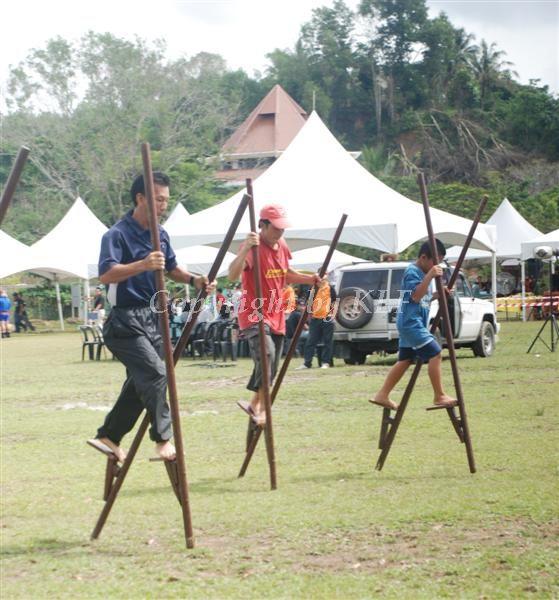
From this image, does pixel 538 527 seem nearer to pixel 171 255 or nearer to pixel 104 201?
pixel 171 255

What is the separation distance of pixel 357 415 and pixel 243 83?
325 feet

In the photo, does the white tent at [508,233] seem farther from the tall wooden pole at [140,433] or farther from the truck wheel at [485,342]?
the tall wooden pole at [140,433]

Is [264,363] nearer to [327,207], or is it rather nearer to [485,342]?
[327,207]

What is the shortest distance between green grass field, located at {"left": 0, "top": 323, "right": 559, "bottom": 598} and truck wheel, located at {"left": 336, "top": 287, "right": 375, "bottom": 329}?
24.4ft

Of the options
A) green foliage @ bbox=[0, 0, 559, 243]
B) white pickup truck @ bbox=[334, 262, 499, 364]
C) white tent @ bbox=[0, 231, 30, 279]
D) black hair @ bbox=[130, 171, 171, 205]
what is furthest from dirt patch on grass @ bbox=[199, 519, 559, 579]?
green foliage @ bbox=[0, 0, 559, 243]

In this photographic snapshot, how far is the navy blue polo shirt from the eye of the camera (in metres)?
7.07

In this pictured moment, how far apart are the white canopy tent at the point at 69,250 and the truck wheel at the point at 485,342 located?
1839 centimetres

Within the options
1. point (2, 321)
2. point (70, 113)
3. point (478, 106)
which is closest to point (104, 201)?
point (70, 113)

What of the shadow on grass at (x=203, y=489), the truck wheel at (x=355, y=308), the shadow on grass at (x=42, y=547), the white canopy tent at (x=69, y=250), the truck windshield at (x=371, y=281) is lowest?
the shadow on grass at (x=42, y=547)

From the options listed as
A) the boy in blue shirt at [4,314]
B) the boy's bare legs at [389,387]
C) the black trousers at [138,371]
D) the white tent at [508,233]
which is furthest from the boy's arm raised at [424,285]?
the boy in blue shirt at [4,314]

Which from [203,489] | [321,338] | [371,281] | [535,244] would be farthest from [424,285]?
[535,244]

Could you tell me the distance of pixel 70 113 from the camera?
6356 centimetres

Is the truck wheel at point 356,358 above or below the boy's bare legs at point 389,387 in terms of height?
below

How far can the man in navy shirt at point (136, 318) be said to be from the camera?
7078mm
